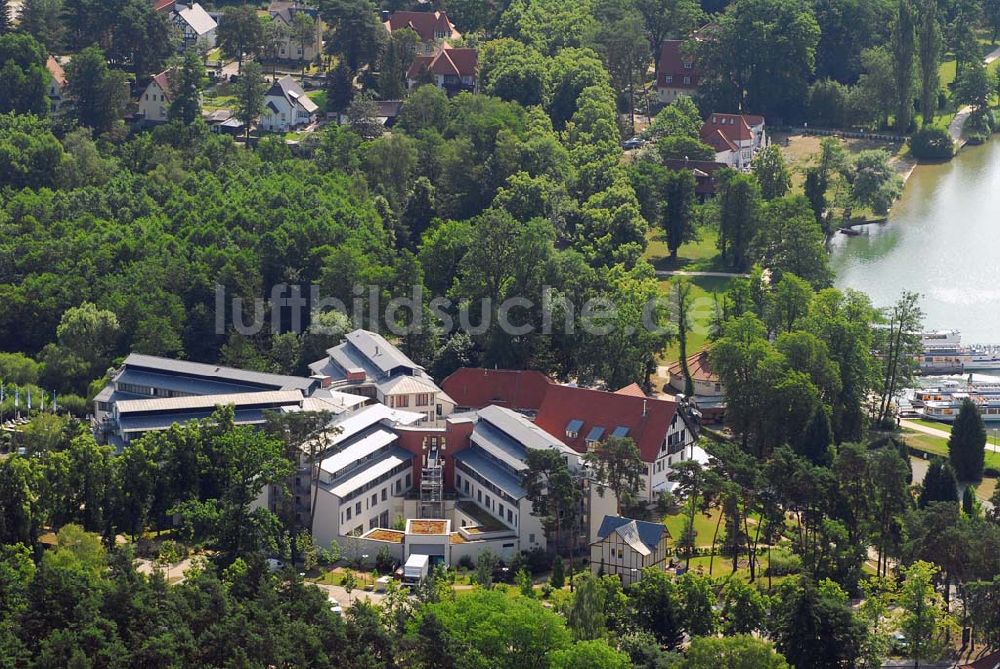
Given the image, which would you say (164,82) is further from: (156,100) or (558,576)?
(558,576)

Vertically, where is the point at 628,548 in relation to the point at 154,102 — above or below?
below

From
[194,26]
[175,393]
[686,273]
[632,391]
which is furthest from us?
[194,26]

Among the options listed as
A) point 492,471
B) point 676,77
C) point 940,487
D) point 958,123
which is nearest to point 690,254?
point 676,77

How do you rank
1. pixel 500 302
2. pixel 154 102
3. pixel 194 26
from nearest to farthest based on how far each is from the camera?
pixel 500 302, pixel 154 102, pixel 194 26

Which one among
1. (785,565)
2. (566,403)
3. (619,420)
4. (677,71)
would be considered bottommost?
(785,565)

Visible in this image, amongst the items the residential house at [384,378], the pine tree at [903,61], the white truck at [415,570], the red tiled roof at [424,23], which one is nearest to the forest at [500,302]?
the pine tree at [903,61]

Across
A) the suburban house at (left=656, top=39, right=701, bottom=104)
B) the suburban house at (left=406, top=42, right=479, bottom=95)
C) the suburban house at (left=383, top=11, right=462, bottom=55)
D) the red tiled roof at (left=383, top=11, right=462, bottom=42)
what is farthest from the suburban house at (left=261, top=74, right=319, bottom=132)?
the suburban house at (left=656, top=39, right=701, bottom=104)
